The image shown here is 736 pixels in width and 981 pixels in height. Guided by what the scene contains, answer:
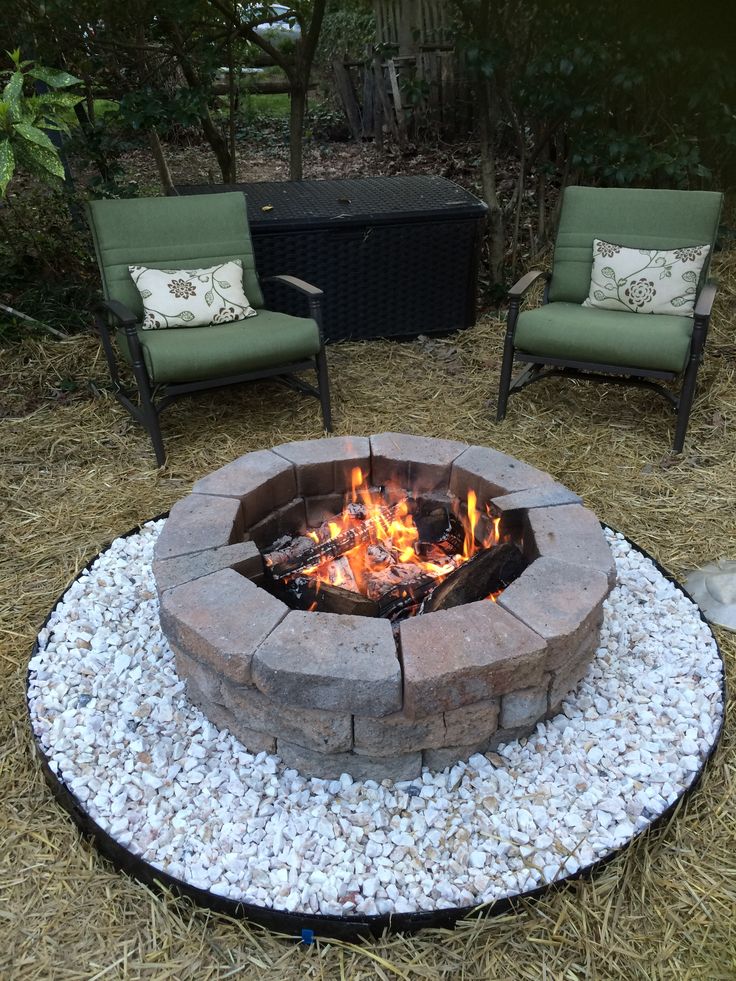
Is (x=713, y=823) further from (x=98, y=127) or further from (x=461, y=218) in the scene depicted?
(x=98, y=127)

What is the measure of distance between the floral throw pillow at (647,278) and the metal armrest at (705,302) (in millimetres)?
99

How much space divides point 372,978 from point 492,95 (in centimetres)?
447

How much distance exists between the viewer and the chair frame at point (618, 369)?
290cm

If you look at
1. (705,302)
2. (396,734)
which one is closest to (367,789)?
(396,734)

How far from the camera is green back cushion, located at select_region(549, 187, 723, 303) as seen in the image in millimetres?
3201

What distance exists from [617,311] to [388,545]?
1.85m

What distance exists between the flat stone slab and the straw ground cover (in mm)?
438

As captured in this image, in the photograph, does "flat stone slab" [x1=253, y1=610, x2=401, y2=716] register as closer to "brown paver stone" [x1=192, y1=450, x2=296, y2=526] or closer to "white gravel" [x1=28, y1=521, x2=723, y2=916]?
"white gravel" [x1=28, y1=521, x2=723, y2=916]

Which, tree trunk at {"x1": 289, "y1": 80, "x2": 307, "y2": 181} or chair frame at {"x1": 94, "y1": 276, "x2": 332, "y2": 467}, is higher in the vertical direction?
tree trunk at {"x1": 289, "y1": 80, "x2": 307, "y2": 181}

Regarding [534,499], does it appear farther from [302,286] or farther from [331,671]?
[302,286]

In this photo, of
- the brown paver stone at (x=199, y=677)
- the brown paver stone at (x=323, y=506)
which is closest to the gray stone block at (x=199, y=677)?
the brown paver stone at (x=199, y=677)

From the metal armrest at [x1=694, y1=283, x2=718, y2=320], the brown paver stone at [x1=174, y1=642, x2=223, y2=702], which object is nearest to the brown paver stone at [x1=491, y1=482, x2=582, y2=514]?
the brown paver stone at [x1=174, y1=642, x2=223, y2=702]

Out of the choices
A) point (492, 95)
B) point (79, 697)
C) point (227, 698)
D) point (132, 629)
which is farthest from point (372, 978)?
point (492, 95)

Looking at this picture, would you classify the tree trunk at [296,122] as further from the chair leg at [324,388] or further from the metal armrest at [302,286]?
the chair leg at [324,388]
